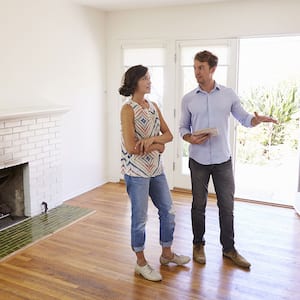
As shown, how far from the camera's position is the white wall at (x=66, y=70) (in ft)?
11.8

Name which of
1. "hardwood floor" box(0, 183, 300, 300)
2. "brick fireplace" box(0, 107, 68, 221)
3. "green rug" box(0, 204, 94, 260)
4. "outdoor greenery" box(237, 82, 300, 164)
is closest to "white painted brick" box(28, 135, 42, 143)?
"brick fireplace" box(0, 107, 68, 221)

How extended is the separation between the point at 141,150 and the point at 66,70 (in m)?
2.36

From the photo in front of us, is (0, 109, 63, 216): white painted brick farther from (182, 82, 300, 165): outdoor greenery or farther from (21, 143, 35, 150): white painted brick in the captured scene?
(182, 82, 300, 165): outdoor greenery

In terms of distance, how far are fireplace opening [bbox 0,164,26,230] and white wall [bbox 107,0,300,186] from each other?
5.50 ft

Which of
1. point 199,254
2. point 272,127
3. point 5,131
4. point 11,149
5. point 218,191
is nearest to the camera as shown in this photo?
point 218,191

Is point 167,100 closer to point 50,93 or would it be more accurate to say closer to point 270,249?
point 50,93

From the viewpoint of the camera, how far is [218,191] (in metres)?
2.80

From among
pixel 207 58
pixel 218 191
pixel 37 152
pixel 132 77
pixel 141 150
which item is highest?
pixel 207 58

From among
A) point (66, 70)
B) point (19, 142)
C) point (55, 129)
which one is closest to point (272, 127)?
point (66, 70)

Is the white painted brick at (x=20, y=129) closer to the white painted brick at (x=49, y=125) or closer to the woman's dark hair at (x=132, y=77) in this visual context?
the white painted brick at (x=49, y=125)

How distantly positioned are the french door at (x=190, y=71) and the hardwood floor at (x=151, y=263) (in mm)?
993

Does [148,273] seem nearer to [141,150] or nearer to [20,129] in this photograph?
[141,150]

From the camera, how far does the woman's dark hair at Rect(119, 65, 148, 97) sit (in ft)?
7.86

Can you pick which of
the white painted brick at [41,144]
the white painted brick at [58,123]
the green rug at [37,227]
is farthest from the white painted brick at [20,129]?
the green rug at [37,227]
